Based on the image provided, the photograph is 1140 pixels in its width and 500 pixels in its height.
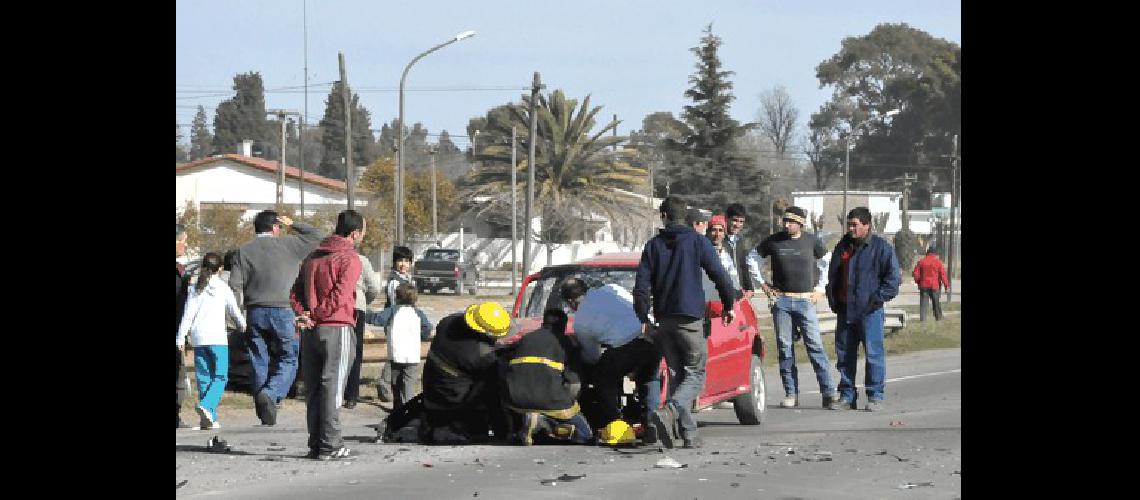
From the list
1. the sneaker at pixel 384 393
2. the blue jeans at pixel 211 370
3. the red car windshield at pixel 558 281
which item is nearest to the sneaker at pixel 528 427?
the red car windshield at pixel 558 281

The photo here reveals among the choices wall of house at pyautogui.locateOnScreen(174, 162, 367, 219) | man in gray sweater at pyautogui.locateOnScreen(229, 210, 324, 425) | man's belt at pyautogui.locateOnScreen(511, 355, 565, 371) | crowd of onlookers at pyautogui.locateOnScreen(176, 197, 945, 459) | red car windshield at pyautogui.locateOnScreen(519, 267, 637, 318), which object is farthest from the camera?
wall of house at pyautogui.locateOnScreen(174, 162, 367, 219)

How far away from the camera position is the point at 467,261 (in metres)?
65.4

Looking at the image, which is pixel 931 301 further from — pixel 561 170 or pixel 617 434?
pixel 561 170

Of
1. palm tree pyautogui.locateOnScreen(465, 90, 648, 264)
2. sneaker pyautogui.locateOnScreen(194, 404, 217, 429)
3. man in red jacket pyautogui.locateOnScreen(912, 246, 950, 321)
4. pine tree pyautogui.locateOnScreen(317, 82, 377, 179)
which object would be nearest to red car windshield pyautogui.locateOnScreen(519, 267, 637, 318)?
sneaker pyautogui.locateOnScreen(194, 404, 217, 429)

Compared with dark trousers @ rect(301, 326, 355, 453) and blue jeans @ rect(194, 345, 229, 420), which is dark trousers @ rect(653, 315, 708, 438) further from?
blue jeans @ rect(194, 345, 229, 420)

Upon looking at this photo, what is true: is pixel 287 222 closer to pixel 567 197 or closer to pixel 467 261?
pixel 467 261

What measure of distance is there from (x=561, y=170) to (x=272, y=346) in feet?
245

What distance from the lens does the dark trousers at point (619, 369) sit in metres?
12.3

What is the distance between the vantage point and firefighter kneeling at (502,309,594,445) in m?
12.0

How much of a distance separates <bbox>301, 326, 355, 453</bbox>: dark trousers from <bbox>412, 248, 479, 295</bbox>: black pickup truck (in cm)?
5103

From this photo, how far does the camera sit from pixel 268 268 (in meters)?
14.5

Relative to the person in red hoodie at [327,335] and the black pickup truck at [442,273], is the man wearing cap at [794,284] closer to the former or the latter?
the person in red hoodie at [327,335]
